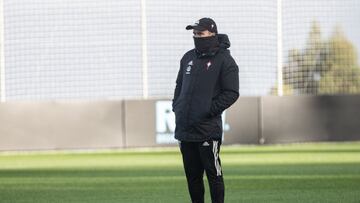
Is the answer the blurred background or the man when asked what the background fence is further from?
the man

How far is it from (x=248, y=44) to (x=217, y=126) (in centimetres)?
1616

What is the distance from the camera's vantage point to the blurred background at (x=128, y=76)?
23.9m

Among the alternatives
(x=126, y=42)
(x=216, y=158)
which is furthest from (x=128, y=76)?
(x=216, y=158)

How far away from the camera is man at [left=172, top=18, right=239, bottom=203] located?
9680 millimetres

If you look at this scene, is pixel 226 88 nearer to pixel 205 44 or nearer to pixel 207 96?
pixel 207 96

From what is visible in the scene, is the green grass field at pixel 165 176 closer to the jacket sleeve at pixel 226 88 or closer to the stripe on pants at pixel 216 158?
the stripe on pants at pixel 216 158

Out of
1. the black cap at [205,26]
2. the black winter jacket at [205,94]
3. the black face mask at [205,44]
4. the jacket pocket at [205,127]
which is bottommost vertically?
the jacket pocket at [205,127]

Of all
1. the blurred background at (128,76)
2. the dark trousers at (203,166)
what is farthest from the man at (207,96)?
the blurred background at (128,76)

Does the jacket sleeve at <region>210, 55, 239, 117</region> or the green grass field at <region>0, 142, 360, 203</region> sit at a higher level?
the jacket sleeve at <region>210, 55, 239, 117</region>

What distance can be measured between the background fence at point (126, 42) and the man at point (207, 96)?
14950 mm

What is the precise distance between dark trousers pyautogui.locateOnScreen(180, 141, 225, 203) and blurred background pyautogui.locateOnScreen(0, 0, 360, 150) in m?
13.9

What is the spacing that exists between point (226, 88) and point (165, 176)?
234 inches

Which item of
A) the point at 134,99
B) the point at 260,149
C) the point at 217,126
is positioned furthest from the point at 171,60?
the point at 217,126

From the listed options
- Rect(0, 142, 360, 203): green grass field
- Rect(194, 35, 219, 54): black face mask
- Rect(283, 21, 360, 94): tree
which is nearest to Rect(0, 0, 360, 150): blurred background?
Rect(283, 21, 360, 94): tree
